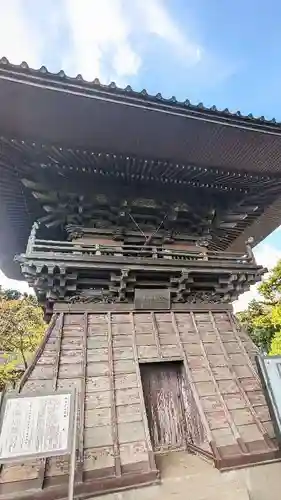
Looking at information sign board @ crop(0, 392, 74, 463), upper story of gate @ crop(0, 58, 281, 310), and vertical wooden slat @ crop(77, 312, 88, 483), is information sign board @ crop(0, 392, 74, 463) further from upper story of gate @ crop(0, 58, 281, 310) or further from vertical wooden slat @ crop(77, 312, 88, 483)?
upper story of gate @ crop(0, 58, 281, 310)

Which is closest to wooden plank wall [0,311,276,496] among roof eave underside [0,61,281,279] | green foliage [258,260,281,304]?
roof eave underside [0,61,281,279]

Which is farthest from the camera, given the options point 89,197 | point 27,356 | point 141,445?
point 27,356

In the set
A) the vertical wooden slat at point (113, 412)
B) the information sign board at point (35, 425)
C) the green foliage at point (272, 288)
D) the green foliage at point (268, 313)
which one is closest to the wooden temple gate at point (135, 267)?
the vertical wooden slat at point (113, 412)

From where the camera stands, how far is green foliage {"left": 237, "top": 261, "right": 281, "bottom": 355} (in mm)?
11975

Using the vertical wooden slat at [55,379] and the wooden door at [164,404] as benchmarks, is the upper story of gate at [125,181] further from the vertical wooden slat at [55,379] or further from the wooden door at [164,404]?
the wooden door at [164,404]

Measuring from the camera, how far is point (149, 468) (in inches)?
128

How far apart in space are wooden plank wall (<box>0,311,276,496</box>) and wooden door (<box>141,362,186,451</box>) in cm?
34

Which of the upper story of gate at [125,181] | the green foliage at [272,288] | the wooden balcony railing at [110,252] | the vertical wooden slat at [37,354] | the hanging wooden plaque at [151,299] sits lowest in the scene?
the vertical wooden slat at [37,354]

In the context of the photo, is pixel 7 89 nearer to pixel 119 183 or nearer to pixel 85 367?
pixel 119 183

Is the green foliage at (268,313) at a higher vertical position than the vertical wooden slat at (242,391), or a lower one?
higher

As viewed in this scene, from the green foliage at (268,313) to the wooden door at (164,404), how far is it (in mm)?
5433

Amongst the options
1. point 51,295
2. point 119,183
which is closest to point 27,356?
point 51,295

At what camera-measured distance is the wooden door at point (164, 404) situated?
4.36m

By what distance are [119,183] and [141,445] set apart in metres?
4.45
